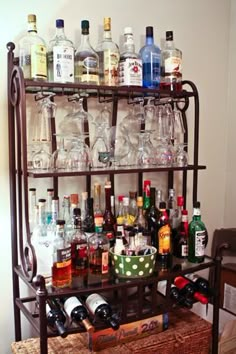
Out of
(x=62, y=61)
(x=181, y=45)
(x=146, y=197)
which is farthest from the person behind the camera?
(x=181, y=45)

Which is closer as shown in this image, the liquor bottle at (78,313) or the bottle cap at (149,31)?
the liquor bottle at (78,313)

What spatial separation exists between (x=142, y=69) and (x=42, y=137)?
54 centimetres

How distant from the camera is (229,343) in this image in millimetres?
1849

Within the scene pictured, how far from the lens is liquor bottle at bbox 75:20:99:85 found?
1.54m

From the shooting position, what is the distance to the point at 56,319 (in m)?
1.39

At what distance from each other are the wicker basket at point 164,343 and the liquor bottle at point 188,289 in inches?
6.0

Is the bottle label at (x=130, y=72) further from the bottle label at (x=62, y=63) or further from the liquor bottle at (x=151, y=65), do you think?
the bottle label at (x=62, y=63)

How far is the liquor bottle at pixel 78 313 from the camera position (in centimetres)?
135

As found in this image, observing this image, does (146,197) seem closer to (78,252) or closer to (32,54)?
(78,252)

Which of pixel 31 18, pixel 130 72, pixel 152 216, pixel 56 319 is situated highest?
pixel 31 18

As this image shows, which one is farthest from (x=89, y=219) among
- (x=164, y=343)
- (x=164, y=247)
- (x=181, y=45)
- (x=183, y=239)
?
(x=181, y=45)

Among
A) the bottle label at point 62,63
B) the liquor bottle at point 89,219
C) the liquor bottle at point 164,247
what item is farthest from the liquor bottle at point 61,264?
the bottle label at point 62,63

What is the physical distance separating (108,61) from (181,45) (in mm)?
634

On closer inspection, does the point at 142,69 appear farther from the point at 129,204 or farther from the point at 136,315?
the point at 136,315
